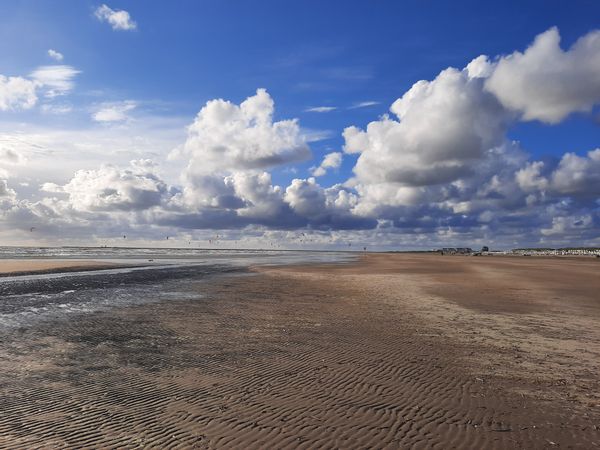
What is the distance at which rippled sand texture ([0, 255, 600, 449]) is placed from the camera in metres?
7.53

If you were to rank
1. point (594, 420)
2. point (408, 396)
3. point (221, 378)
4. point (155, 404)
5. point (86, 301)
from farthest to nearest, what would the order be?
point (86, 301) → point (221, 378) → point (408, 396) → point (155, 404) → point (594, 420)

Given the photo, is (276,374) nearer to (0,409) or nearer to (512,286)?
(0,409)

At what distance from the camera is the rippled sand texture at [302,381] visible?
7531 mm

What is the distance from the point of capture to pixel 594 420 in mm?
8297

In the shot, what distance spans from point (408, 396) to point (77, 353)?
10101 millimetres

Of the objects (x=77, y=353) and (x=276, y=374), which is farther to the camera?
(x=77, y=353)

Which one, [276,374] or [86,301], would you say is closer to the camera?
[276,374]

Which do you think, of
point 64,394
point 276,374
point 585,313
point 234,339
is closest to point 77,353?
point 64,394

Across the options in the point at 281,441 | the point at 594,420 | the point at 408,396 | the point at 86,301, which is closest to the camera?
the point at 281,441

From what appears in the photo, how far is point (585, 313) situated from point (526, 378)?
13752mm

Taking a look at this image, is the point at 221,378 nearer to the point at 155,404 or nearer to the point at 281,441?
the point at 155,404

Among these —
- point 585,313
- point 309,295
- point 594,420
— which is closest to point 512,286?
point 585,313

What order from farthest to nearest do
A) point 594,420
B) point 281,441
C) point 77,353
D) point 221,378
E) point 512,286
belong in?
point 512,286 < point 77,353 < point 221,378 < point 594,420 < point 281,441

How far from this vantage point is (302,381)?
10484mm
